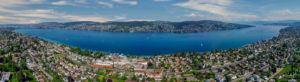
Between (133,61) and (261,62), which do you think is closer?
(261,62)

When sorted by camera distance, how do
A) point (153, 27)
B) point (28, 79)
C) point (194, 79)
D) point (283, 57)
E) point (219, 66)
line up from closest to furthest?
point (28, 79) → point (194, 79) → point (219, 66) → point (283, 57) → point (153, 27)

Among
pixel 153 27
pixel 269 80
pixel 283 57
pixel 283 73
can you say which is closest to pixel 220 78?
pixel 269 80

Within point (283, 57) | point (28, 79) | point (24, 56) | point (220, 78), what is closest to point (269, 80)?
point (220, 78)

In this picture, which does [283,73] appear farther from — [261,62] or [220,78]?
[220,78]

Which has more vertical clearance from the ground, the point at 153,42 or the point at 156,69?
the point at 156,69

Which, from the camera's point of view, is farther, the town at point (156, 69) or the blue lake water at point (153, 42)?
the blue lake water at point (153, 42)

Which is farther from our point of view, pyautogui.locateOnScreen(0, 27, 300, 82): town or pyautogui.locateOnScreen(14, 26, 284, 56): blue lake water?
pyautogui.locateOnScreen(14, 26, 284, 56): blue lake water

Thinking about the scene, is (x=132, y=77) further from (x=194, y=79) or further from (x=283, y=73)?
(x=283, y=73)

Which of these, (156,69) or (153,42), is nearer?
(156,69)

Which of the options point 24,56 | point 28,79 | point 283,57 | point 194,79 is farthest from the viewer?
point 283,57
